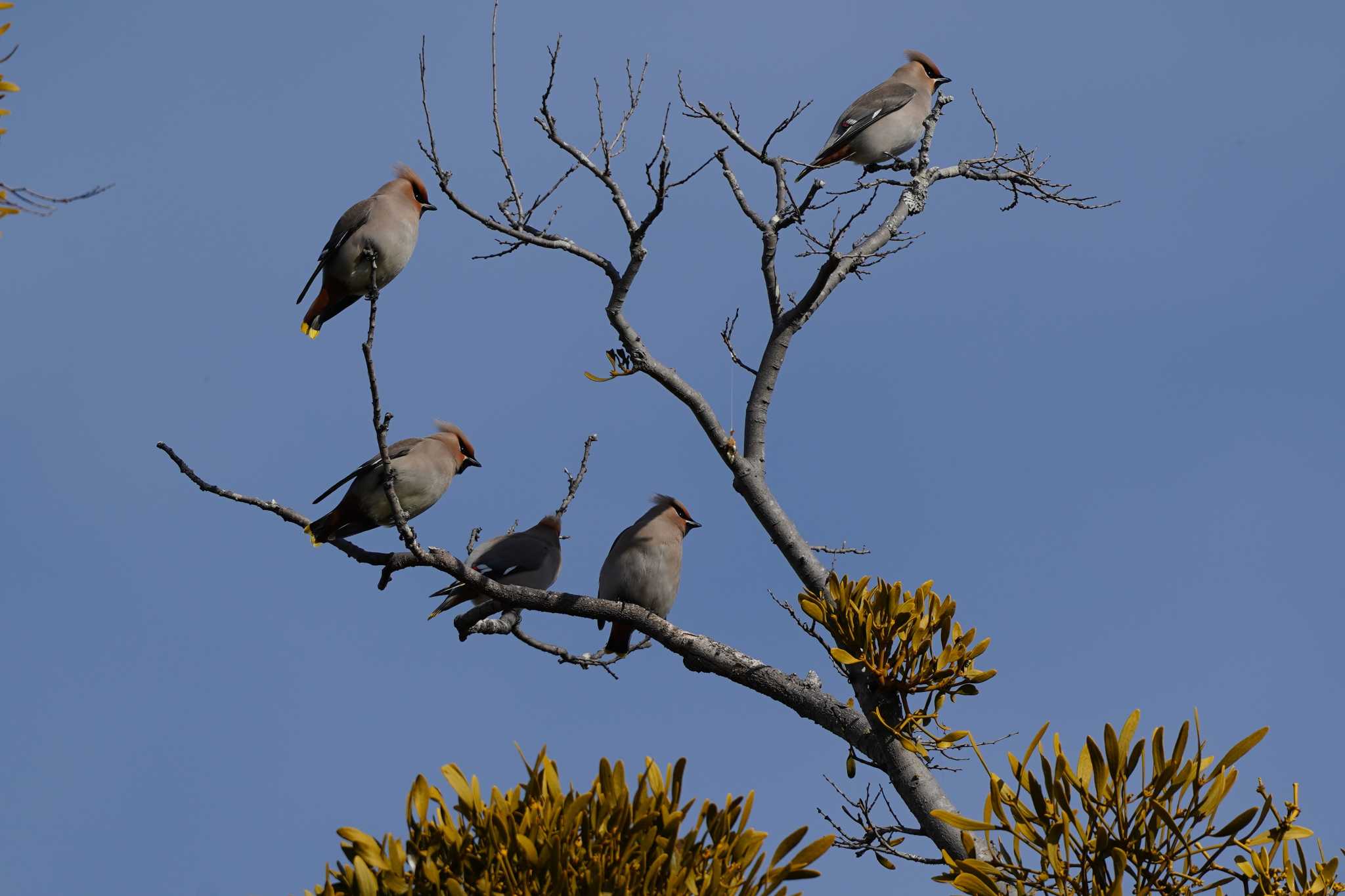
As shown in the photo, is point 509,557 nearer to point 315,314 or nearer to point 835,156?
point 315,314

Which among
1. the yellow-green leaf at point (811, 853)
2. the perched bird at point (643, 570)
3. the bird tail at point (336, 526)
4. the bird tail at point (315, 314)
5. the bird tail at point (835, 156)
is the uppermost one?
the bird tail at point (835, 156)

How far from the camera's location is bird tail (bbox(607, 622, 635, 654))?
19.7ft

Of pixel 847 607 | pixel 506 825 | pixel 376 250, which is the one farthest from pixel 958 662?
pixel 376 250

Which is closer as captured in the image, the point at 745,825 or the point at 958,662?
the point at 745,825

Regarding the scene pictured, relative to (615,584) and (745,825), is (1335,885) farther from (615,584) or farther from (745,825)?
(615,584)

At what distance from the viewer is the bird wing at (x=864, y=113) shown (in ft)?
25.7

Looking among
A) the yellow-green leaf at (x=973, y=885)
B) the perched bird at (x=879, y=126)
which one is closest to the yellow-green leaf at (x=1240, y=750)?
the yellow-green leaf at (x=973, y=885)

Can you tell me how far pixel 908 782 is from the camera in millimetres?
4438

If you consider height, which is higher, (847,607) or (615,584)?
(615,584)

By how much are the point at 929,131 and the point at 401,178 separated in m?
2.62

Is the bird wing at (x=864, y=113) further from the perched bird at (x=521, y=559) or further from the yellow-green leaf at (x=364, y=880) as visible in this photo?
the yellow-green leaf at (x=364, y=880)

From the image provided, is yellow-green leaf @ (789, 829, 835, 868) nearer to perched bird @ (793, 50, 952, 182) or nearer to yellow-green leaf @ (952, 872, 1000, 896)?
yellow-green leaf @ (952, 872, 1000, 896)

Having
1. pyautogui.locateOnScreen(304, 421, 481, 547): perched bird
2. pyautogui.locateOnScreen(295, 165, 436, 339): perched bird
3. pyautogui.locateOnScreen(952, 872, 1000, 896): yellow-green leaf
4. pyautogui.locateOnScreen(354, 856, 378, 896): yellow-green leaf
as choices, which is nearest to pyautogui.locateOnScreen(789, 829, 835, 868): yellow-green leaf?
pyautogui.locateOnScreen(952, 872, 1000, 896): yellow-green leaf

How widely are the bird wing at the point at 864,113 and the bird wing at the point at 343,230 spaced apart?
2.63 meters
